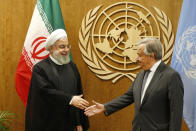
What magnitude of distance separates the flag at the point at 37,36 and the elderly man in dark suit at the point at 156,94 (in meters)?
1.39

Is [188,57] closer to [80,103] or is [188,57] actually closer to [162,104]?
[162,104]

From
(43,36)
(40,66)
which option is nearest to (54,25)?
(43,36)

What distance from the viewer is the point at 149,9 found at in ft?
11.6

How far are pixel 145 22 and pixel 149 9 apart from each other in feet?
0.59

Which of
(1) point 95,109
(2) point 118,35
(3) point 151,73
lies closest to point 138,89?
(3) point 151,73

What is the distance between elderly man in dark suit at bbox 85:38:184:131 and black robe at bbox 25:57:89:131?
83 cm

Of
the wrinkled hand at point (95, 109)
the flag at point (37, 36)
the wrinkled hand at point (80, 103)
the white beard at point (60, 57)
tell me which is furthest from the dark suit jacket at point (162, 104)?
the flag at point (37, 36)

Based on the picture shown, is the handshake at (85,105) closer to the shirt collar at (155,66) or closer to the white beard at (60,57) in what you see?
the white beard at (60,57)

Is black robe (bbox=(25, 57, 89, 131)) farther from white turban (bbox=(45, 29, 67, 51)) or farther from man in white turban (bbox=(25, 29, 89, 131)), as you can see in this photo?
white turban (bbox=(45, 29, 67, 51))

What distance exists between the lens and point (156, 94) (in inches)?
88.2

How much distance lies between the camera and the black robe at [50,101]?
285cm

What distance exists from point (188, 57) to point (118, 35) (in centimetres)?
101

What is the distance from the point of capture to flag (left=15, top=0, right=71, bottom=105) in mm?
3330

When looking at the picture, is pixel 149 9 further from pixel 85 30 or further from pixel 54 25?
pixel 54 25
